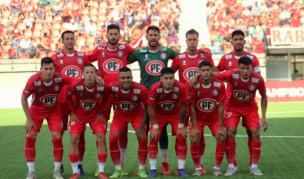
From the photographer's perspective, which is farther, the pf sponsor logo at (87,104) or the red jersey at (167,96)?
the pf sponsor logo at (87,104)

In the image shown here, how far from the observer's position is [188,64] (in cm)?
772

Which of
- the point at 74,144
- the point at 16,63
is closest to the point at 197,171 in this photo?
the point at 74,144

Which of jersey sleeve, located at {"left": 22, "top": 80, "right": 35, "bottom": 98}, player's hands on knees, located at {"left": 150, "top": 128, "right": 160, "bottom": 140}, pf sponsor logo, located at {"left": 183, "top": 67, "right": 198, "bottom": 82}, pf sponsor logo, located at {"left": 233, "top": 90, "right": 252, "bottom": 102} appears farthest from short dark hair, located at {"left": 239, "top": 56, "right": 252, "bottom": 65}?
jersey sleeve, located at {"left": 22, "top": 80, "right": 35, "bottom": 98}

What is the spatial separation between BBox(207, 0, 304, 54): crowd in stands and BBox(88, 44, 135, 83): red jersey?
17.6 metres

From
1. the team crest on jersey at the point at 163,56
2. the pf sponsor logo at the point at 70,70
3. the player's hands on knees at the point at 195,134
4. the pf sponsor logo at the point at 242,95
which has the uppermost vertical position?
the team crest on jersey at the point at 163,56

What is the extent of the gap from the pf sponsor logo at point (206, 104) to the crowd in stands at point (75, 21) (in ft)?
57.7

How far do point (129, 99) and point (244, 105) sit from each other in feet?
5.74

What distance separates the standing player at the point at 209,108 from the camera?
724cm

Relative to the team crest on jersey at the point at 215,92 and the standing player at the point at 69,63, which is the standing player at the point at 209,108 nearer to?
the team crest on jersey at the point at 215,92

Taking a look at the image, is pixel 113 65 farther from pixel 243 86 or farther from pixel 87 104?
pixel 243 86

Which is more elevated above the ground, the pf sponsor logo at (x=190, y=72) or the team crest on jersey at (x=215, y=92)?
the pf sponsor logo at (x=190, y=72)

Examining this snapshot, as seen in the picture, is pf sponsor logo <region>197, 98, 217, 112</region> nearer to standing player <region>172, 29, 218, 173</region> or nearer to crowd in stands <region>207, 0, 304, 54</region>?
standing player <region>172, 29, 218, 173</region>

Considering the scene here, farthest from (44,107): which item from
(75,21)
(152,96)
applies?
(75,21)

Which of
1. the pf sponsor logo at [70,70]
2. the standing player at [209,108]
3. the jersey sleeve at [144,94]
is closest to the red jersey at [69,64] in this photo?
the pf sponsor logo at [70,70]
